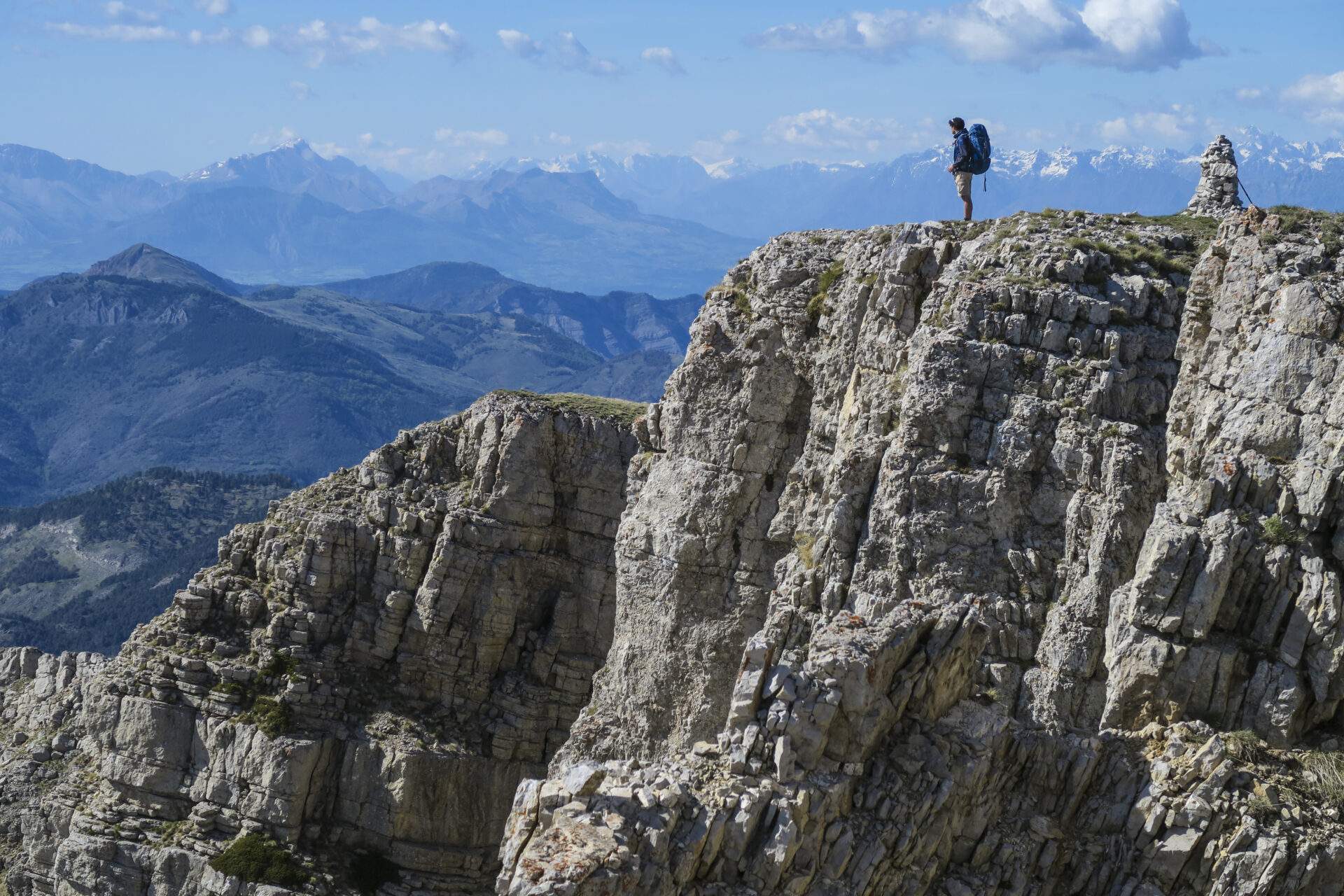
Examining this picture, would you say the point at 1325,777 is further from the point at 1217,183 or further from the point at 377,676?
the point at 377,676

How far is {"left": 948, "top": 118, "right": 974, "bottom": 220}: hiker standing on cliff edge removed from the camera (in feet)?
163

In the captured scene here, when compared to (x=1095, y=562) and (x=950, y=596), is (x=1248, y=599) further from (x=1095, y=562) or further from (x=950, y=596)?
(x=950, y=596)

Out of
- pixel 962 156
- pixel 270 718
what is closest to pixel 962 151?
pixel 962 156

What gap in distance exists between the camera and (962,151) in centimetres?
5009

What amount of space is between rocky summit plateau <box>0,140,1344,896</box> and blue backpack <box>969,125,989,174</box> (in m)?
3.33

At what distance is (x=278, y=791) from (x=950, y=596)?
3757cm

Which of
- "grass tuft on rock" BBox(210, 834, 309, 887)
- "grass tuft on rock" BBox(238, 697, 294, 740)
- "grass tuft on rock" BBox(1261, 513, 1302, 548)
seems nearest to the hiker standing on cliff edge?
"grass tuft on rock" BBox(1261, 513, 1302, 548)

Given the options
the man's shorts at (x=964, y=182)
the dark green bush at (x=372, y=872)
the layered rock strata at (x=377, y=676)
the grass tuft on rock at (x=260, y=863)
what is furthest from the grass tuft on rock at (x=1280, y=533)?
the grass tuft on rock at (x=260, y=863)

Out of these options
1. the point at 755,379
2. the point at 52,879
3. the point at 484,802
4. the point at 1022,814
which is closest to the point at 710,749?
the point at 1022,814

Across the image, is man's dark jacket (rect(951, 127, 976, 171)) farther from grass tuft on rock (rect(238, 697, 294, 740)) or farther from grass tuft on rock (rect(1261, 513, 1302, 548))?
grass tuft on rock (rect(238, 697, 294, 740))

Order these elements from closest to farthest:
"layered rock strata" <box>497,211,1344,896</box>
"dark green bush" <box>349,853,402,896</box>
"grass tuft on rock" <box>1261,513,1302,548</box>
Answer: "layered rock strata" <box>497,211,1344,896</box>
"grass tuft on rock" <box>1261,513,1302,548</box>
"dark green bush" <box>349,853,402,896</box>

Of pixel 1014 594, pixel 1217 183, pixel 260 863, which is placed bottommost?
pixel 260 863

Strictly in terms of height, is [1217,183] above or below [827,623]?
above

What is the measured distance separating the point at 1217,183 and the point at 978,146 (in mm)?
8748
